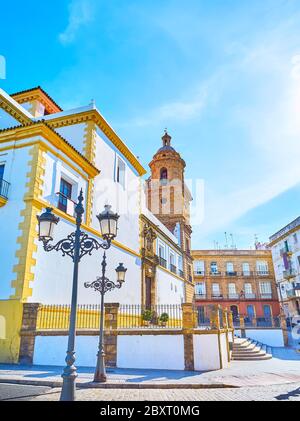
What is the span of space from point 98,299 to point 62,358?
3.96 m

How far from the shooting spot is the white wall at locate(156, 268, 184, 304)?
2119 cm

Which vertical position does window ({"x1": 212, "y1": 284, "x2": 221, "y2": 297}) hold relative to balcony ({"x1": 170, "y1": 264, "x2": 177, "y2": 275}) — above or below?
below

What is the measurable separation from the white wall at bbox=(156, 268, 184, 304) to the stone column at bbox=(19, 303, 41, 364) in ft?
41.2

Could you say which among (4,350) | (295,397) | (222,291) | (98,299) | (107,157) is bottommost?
(295,397)

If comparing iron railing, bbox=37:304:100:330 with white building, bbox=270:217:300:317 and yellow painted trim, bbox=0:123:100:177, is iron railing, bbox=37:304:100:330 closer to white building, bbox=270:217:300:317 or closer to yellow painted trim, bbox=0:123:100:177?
yellow painted trim, bbox=0:123:100:177

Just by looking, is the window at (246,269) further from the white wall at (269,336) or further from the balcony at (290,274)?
the white wall at (269,336)

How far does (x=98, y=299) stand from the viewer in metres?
12.6

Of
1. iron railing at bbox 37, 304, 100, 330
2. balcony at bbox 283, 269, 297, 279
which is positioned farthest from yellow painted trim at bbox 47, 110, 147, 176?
balcony at bbox 283, 269, 297, 279

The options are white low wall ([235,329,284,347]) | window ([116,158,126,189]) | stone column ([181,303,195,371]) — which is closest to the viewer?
stone column ([181,303,195,371])

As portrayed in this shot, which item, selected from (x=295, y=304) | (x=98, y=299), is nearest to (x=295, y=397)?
(x=98, y=299)

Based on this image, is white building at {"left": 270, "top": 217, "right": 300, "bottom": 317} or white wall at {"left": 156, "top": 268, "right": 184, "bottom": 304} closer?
white wall at {"left": 156, "top": 268, "right": 184, "bottom": 304}

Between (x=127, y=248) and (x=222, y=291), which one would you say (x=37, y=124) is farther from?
(x=222, y=291)

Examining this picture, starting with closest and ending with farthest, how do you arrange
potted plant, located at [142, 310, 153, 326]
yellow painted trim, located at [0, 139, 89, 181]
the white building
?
yellow painted trim, located at [0, 139, 89, 181] < potted plant, located at [142, 310, 153, 326] < the white building
